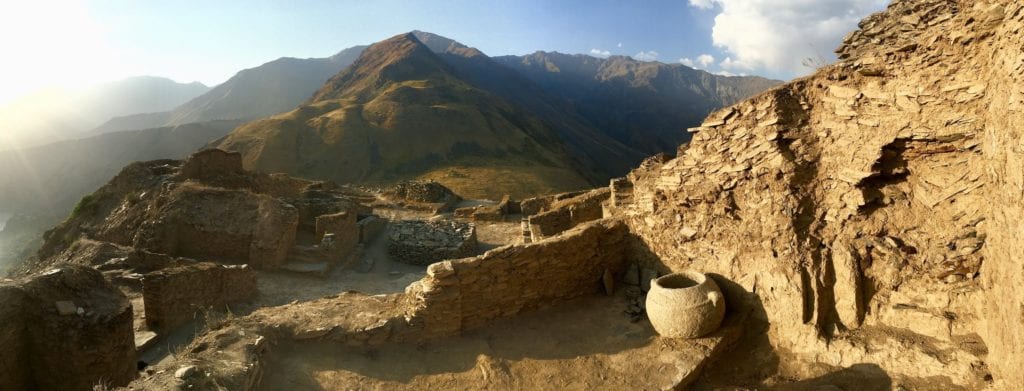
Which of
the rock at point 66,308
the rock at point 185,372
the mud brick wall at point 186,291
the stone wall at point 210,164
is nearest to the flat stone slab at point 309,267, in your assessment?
the mud brick wall at point 186,291

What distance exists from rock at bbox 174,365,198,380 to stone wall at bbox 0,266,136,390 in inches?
114

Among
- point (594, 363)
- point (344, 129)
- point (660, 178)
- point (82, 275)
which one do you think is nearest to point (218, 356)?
point (82, 275)

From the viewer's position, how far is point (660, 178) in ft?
26.6

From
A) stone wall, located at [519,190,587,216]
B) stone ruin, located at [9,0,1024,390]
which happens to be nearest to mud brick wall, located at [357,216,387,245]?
stone wall, located at [519,190,587,216]

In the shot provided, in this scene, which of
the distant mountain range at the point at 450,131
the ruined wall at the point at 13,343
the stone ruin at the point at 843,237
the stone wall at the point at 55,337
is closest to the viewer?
the stone ruin at the point at 843,237

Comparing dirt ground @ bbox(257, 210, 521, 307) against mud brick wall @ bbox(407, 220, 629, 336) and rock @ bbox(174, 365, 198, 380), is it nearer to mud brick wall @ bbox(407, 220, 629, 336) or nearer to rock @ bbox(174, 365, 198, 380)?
mud brick wall @ bbox(407, 220, 629, 336)

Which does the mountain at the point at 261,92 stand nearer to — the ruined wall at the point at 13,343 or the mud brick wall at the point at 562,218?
the mud brick wall at the point at 562,218

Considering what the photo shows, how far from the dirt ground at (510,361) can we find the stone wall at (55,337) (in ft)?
9.18

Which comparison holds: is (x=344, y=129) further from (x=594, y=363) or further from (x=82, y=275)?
(x=594, y=363)

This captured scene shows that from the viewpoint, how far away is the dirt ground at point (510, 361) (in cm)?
596

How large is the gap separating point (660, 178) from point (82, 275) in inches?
365

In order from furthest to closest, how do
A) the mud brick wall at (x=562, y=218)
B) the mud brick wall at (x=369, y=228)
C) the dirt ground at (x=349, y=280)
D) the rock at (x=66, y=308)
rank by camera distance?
the mud brick wall at (x=369, y=228), the mud brick wall at (x=562, y=218), the dirt ground at (x=349, y=280), the rock at (x=66, y=308)

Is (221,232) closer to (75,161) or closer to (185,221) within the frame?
(185,221)

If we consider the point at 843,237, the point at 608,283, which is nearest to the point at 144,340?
the point at 608,283
